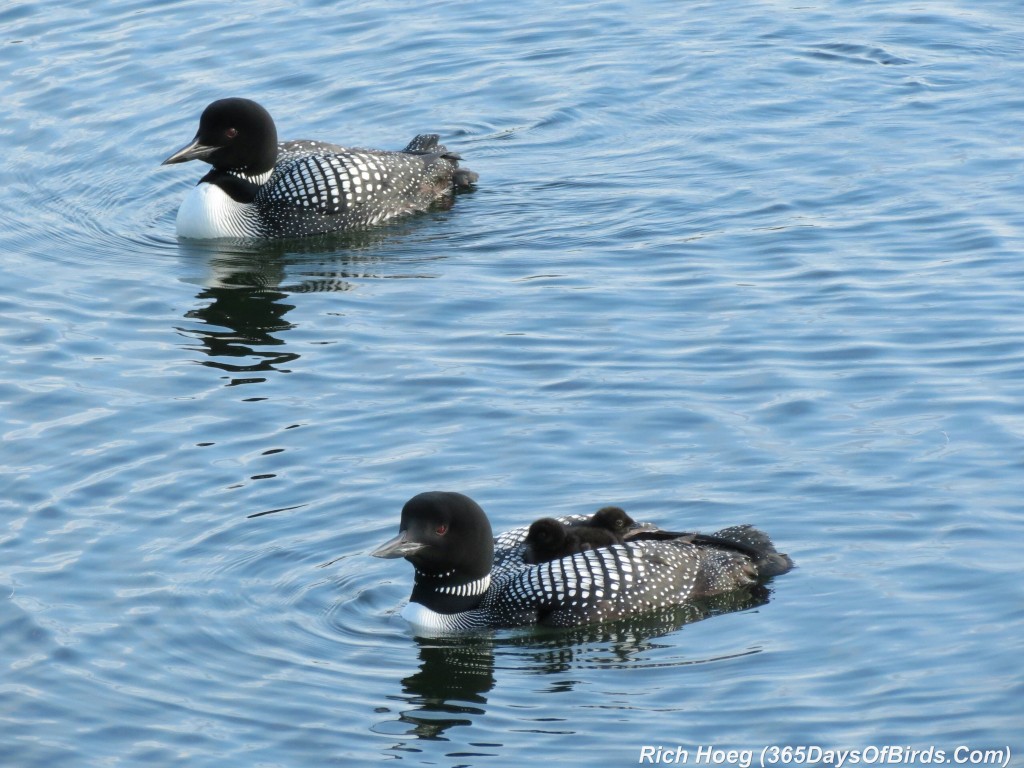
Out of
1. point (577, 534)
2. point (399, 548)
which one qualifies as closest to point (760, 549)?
point (577, 534)

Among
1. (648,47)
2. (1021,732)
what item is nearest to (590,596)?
(1021,732)

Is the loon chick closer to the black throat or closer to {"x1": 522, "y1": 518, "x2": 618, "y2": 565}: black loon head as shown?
{"x1": 522, "y1": 518, "x2": 618, "y2": 565}: black loon head

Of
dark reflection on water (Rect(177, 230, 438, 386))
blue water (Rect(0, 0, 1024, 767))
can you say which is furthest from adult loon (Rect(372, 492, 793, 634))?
dark reflection on water (Rect(177, 230, 438, 386))

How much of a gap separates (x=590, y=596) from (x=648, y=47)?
8613 millimetres

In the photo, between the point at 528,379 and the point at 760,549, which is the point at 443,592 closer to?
the point at 760,549

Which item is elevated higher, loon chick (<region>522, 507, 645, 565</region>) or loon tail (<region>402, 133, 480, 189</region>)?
loon tail (<region>402, 133, 480, 189</region>)

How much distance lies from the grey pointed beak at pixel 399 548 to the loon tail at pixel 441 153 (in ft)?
18.6

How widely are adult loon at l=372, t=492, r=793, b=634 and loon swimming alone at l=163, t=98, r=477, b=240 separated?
202 inches

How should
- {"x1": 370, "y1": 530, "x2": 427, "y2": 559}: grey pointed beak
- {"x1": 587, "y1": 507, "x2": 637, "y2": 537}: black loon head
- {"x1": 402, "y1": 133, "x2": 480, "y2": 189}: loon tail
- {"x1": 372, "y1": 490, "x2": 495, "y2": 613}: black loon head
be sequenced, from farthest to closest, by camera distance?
{"x1": 402, "y1": 133, "x2": 480, "y2": 189}: loon tail
{"x1": 587, "y1": 507, "x2": 637, "y2": 537}: black loon head
{"x1": 372, "y1": 490, "x2": 495, "y2": 613}: black loon head
{"x1": 370, "y1": 530, "x2": 427, "y2": 559}: grey pointed beak

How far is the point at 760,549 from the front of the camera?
26.1ft

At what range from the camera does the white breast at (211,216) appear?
12.7 metres

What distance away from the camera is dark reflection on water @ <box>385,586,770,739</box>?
288 inches

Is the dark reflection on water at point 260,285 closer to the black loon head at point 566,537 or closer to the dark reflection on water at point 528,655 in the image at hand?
the black loon head at point 566,537

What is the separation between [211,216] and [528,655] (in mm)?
5724
